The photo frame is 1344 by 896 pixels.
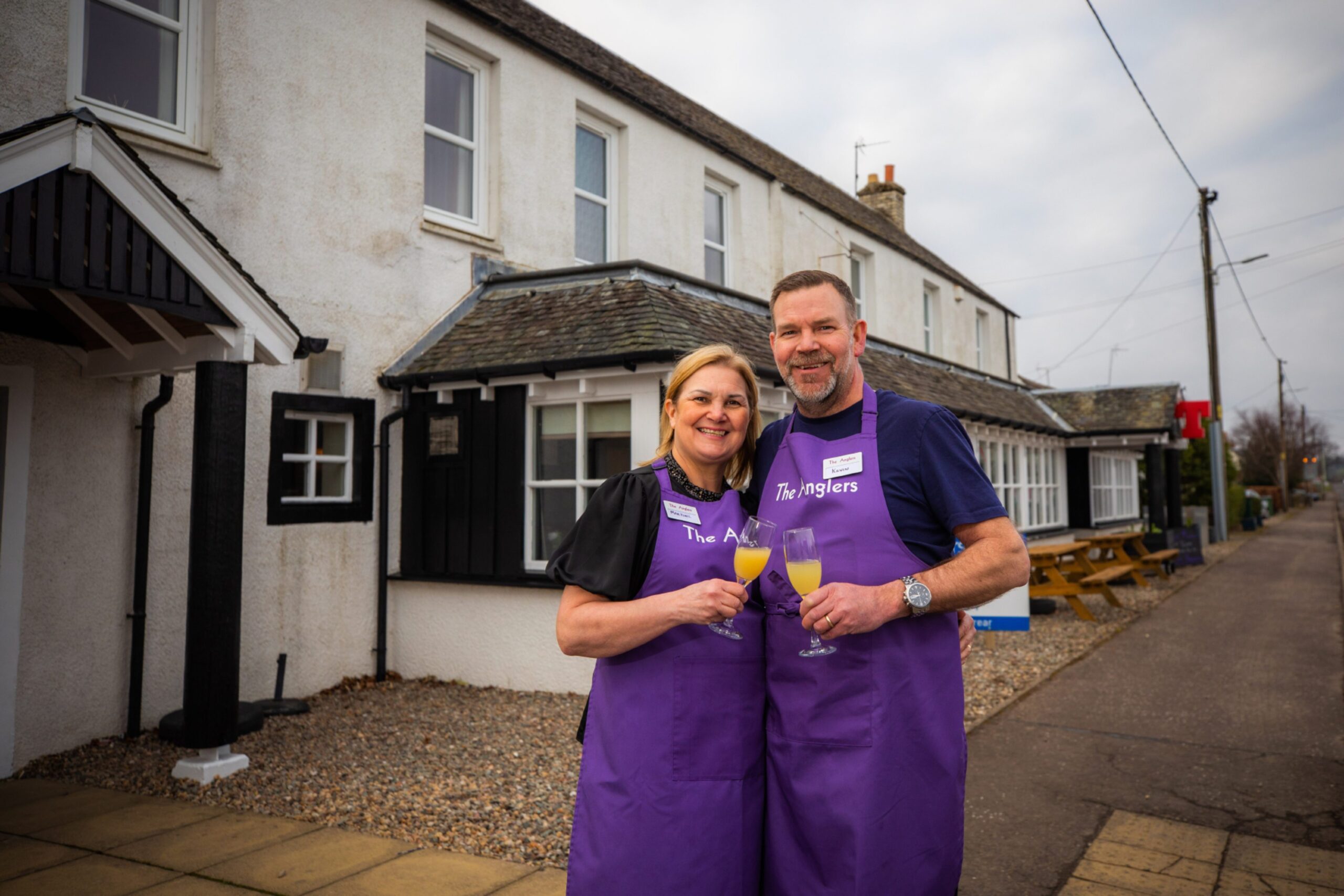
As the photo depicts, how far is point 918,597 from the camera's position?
213cm

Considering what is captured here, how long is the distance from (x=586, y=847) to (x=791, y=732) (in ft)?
1.94

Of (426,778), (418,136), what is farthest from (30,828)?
(418,136)

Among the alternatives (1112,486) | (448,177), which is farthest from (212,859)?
(1112,486)

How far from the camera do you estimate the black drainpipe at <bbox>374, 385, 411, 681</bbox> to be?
25.8 ft

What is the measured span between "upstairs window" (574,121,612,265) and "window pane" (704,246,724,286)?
1.99 m

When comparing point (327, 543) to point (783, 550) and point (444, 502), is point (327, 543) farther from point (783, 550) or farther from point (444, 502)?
point (783, 550)

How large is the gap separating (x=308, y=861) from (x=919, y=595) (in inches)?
133

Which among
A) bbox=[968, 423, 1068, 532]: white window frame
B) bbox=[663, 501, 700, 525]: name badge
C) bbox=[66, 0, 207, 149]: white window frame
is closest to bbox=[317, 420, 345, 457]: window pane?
bbox=[66, 0, 207, 149]: white window frame

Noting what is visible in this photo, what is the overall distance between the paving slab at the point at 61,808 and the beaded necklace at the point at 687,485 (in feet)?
14.0

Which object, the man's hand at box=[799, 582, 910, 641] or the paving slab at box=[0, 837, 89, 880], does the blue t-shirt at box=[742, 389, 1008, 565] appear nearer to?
the man's hand at box=[799, 582, 910, 641]

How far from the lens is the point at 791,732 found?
220 cm

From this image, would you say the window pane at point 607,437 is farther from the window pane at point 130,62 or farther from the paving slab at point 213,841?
the window pane at point 130,62

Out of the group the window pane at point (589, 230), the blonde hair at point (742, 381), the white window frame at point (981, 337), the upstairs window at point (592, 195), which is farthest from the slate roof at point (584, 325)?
the white window frame at point (981, 337)

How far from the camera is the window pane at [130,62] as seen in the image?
606cm
